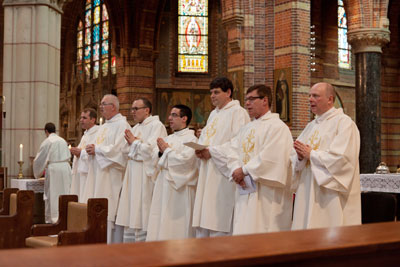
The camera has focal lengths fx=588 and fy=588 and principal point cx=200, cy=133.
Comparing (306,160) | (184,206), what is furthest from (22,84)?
(306,160)

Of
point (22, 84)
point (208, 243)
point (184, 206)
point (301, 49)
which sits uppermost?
point (301, 49)

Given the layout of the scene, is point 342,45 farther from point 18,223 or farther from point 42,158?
point 18,223

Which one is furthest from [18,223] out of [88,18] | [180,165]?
[88,18]

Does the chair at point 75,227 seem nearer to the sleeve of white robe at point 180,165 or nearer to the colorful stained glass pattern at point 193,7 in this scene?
the sleeve of white robe at point 180,165

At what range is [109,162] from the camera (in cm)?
727

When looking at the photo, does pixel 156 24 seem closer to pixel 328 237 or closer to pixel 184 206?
pixel 184 206

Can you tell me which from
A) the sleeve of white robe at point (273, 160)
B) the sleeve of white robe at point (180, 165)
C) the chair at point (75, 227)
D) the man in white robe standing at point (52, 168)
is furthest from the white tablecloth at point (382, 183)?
the chair at point (75, 227)

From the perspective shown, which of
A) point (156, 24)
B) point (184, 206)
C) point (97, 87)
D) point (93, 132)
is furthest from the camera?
point (97, 87)

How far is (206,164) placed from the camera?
19.7 feet

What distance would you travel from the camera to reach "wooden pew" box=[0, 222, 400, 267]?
1385 mm

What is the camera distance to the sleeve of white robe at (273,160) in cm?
511

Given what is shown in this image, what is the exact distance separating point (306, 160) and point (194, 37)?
58.1 feet

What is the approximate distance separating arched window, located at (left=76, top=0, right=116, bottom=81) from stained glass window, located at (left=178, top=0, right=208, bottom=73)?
9.30ft

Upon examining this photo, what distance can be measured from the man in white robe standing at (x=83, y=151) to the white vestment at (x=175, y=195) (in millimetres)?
1363
